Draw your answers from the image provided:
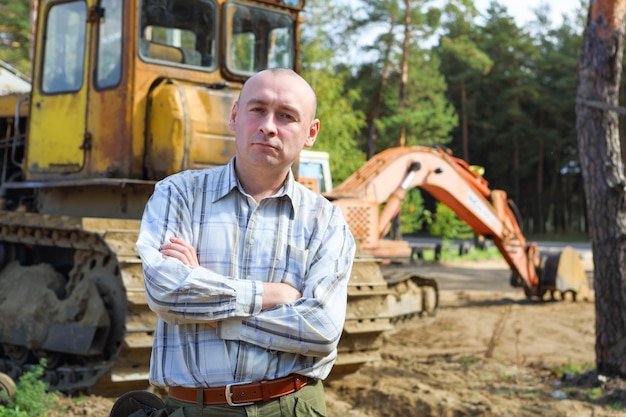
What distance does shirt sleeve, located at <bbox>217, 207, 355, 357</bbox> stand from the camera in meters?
2.16

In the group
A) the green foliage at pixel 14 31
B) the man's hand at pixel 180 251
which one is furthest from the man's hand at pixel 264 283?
the green foliage at pixel 14 31

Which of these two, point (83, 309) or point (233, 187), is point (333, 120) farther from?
point (233, 187)

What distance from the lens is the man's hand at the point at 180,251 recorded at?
2172 millimetres

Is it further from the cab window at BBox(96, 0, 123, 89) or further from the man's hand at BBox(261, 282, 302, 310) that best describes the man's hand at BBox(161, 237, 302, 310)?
the cab window at BBox(96, 0, 123, 89)

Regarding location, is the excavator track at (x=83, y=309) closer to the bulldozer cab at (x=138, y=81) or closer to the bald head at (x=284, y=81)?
the bulldozer cab at (x=138, y=81)

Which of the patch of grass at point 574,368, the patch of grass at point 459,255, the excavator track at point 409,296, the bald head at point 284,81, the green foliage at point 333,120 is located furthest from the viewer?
the green foliage at point 333,120

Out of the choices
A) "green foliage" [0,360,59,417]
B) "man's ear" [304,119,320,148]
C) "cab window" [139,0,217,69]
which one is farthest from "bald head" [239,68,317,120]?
"cab window" [139,0,217,69]

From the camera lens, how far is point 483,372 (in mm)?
6941

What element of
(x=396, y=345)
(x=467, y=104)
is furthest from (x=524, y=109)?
(x=396, y=345)

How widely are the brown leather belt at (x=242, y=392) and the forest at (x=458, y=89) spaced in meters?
19.8

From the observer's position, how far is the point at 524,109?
41.9 meters

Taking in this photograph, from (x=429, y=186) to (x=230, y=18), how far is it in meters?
5.17

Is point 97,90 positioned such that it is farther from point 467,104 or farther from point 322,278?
point 467,104

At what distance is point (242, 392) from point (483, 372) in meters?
5.19
